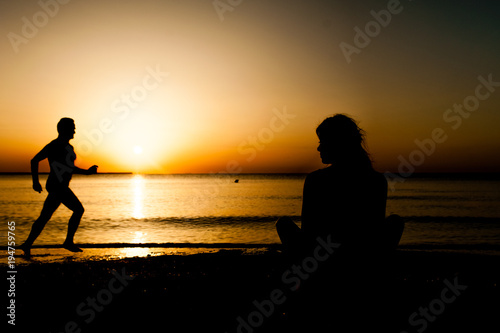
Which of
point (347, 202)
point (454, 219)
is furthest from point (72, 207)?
point (454, 219)

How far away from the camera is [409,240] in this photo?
15609 mm

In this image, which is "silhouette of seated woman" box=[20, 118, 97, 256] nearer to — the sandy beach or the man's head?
the man's head

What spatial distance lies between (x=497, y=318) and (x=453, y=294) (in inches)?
37.0

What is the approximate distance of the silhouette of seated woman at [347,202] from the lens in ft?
9.04

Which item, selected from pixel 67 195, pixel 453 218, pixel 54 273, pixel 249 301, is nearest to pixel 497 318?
pixel 249 301

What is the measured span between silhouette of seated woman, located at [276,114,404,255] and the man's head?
236 inches

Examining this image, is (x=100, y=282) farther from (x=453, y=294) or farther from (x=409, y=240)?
(x=409, y=240)

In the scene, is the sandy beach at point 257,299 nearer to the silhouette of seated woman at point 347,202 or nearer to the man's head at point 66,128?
the silhouette of seated woman at point 347,202

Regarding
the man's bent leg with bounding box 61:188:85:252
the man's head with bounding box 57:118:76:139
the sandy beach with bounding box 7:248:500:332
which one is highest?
the man's head with bounding box 57:118:76:139

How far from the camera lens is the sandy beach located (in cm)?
300

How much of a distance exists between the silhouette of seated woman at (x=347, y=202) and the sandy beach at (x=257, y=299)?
0.21 metres

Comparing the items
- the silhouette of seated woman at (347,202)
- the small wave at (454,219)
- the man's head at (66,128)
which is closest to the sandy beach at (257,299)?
the silhouette of seated woman at (347,202)

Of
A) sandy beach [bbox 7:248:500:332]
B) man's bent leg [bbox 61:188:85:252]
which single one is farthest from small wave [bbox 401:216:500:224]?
man's bent leg [bbox 61:188:85:252]

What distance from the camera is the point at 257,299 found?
4.36 meters
